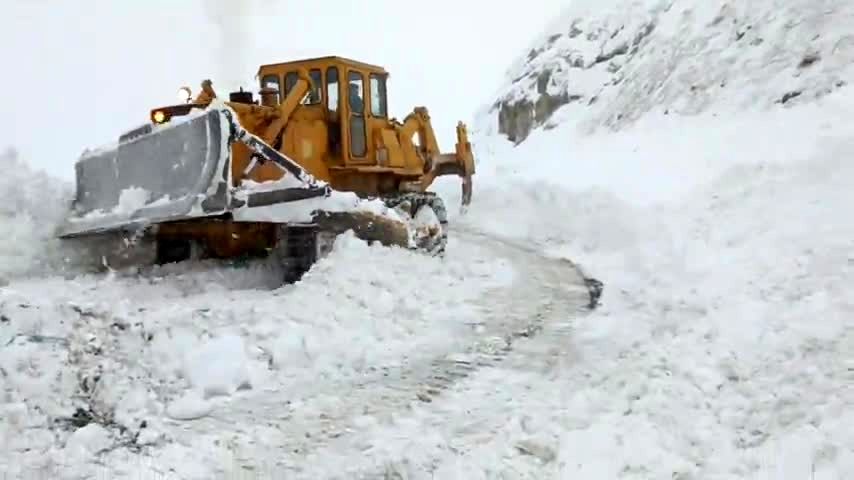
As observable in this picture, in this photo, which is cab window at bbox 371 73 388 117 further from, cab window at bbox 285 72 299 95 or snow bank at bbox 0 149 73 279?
snow bank at bbox 0 149 73 279

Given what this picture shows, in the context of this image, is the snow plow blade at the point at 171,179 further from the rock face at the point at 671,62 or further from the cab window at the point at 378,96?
the rock face at the point at 671,62

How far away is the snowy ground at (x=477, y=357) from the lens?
4.48 m

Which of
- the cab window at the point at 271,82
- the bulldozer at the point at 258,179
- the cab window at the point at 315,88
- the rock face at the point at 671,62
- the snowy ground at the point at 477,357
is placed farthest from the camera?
the rock face at the point at 671,62

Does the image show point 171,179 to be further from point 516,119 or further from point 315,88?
point 516,119

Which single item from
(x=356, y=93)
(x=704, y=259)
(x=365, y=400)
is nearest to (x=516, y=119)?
(x=356, y=93)

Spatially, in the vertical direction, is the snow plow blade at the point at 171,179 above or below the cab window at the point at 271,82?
below

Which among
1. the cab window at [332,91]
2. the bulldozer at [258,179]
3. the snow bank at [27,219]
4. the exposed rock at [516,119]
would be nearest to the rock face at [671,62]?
the exposed rock at [516,119]

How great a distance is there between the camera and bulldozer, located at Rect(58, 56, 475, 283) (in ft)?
28.3

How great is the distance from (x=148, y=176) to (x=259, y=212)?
1402 mm

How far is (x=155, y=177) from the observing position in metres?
9.02

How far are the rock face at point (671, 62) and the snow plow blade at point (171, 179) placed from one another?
462 inches

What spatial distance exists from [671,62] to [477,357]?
2055 centimetres

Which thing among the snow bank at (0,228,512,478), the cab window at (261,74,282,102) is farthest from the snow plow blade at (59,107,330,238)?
the cab window at (261,74,282,102)

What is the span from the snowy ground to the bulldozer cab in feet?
6.57
